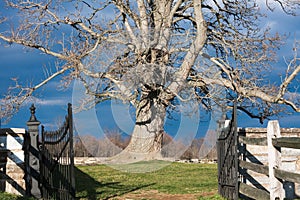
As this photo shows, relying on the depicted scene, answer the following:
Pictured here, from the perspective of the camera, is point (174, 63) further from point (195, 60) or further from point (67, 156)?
point (67, 156)

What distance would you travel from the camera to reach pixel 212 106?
1914cm

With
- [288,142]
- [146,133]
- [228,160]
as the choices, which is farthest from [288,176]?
[146,133]

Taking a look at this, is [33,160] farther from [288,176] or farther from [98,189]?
[288,176]

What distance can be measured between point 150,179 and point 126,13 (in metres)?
9.03

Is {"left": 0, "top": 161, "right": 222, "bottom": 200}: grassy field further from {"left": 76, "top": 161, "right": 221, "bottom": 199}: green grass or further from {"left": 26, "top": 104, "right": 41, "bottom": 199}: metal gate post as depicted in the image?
{"left": 26, "top": 104, "right": 41, "bottom": 199}: metal gate post

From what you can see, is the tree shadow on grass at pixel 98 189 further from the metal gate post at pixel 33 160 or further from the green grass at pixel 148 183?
the metal gate post at pixel 33 160

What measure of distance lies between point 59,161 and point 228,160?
3.09 meters

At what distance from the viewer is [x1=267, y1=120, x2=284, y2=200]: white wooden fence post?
21.9ft

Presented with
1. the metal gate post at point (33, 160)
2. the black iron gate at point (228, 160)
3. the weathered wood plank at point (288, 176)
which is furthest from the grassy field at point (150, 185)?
the weathered wood plank at point (288, 176)

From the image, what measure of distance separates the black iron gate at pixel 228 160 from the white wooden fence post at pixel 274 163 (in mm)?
890

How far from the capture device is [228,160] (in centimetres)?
832

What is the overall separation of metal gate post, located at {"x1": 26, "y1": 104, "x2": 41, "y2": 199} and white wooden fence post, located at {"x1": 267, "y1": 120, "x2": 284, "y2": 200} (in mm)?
4682

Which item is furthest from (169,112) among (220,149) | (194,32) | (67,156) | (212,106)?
(67,156)

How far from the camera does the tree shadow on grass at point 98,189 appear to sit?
9.62 m
